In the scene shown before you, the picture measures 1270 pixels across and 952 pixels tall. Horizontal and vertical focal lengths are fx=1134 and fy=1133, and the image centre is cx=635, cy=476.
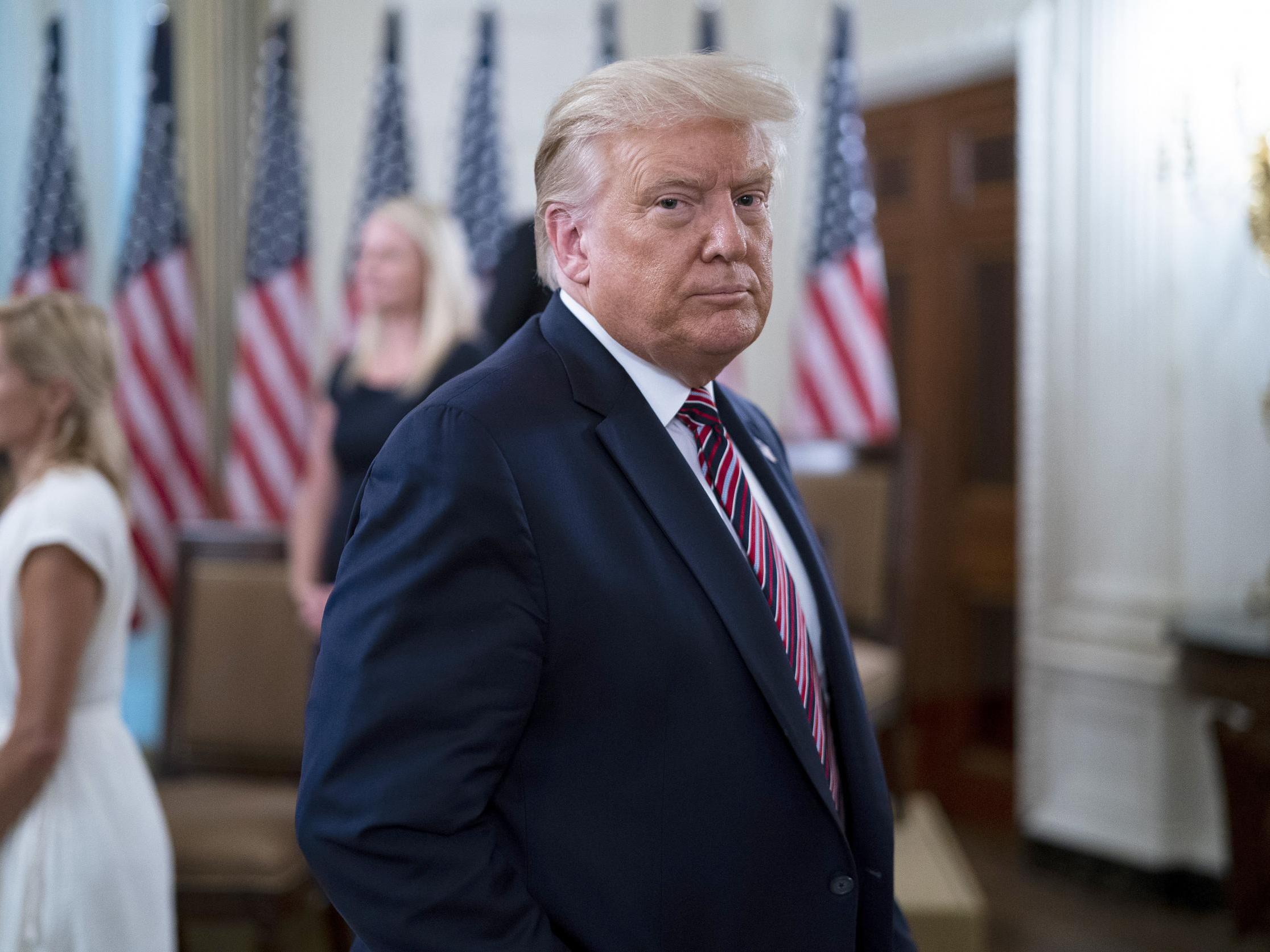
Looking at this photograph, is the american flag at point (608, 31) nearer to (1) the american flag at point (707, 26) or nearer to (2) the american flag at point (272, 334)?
(1) the american flag at point (707, 26)

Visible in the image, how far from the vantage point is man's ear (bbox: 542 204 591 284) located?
104cm

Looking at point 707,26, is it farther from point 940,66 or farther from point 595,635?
point 595,635

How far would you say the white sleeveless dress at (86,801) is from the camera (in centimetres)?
157

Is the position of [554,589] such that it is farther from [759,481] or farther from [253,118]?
[253,118]

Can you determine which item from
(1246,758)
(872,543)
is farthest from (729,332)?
(872,543)

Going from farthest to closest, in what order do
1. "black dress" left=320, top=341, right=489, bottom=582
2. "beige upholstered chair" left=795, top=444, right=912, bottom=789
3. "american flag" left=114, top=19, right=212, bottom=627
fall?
1. "american flag" left=114, top=19, right=212, bottom=627
2. "beige upholstered chair" left=795, top=444, right=912, bottom=789
3. "black dress" left=320, top=341, right=489, bottom=582

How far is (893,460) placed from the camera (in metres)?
3.82

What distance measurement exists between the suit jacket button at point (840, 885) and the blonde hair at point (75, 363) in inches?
48.9

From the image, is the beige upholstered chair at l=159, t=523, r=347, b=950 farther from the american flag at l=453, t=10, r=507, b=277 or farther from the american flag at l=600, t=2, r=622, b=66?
the american flag at l=600, t=2, r=622, b=66

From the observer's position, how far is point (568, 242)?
3.45 ft

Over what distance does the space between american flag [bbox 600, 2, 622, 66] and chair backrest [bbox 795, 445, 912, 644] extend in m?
2.06

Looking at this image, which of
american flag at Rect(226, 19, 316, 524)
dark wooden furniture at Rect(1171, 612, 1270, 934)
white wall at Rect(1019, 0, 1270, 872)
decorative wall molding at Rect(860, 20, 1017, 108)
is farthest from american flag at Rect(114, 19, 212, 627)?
dark wooden furniture at Rect(1171, 612, 1270, 934)

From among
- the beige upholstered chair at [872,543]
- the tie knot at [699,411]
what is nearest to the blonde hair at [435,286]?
the beige upholstered chair at [872,543]

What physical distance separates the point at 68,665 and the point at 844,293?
10.9ft
